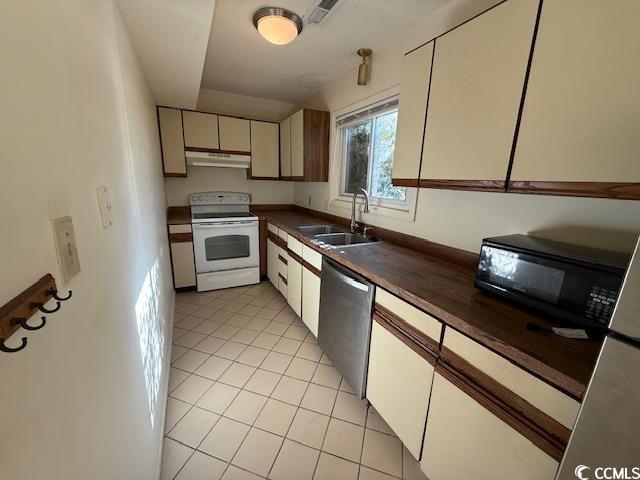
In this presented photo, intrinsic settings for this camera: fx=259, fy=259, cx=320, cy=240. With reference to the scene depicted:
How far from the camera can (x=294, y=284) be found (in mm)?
2463

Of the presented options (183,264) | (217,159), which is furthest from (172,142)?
(183,264)

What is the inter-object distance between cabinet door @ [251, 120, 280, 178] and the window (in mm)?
1070

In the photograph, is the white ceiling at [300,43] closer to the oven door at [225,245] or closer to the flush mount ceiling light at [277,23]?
the flush mount ceiling light at [277,23]

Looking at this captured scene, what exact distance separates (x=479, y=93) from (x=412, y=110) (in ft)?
1.27

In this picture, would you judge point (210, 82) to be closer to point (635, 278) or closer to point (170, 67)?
point (170, 67)

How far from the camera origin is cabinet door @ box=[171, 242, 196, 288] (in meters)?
2.91

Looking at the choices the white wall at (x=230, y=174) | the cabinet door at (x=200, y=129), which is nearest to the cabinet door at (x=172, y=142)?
the cabinet door at (x=200, y=129)

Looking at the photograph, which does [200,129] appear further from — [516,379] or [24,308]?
[516,379]

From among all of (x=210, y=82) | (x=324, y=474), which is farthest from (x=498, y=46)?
(x=210, y=82)

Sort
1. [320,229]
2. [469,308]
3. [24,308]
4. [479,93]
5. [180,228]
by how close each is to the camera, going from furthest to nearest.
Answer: [180,228], [320,229], [479,93], [469,308], [24,308]

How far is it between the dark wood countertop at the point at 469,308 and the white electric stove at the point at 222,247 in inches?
62.0

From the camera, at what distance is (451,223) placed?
1611 millimetres

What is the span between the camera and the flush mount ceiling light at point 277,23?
1.61 meters

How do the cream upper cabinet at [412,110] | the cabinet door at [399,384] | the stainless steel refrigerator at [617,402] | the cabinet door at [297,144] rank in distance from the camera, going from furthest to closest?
the cabinet door at [297,144]
the cream upper cabinet at [412,110]
the cabinet door at [399,384]
the stainless steel refrigerator at [617,402]
